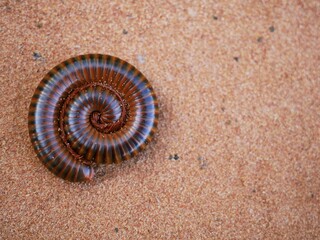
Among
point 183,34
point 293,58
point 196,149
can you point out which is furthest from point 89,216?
point 293,58

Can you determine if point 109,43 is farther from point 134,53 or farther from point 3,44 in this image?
point 3,44

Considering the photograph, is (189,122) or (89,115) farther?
(189,122)

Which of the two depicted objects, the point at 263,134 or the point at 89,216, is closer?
the point at 89,216

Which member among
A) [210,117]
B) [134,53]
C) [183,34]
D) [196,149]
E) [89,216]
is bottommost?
[89,216]

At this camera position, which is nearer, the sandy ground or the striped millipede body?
the striped millipede body

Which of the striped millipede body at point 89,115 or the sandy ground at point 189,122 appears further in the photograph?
the sandy ground at point 189,122
